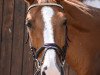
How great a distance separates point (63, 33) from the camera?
2768 mm

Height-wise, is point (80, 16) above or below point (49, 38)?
above

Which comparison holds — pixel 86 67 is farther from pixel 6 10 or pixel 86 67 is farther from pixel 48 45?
pixel 6 10

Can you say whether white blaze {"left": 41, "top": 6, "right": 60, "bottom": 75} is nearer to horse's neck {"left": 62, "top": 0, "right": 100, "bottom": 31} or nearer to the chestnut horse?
the chestnut horse

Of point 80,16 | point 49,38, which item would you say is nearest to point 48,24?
point 49,38

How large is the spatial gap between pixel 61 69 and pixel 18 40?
2024 millimetres

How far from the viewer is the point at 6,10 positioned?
4547 millimetres

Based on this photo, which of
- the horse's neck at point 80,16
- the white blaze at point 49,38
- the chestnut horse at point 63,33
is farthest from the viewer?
the horse's neck at point 80,16

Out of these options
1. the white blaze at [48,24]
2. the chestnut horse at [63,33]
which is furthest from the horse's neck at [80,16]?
the white blaze at [48,24]

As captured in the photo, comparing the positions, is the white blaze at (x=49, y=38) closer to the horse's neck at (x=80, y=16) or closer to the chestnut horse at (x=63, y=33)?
the chestnut horse at (x=63, y=33)

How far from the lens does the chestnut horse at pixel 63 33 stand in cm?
259

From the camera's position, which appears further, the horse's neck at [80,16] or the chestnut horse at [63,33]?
the horse's neck at [80,16]

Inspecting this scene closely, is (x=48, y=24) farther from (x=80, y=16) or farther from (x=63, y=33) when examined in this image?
(x=80, y=16)

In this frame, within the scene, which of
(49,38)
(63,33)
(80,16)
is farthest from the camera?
(80,16)

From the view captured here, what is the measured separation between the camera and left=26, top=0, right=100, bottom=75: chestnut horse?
2.59 metres
